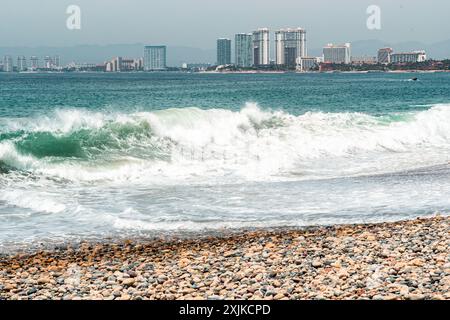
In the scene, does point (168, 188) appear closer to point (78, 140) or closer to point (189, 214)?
point (189, 214)

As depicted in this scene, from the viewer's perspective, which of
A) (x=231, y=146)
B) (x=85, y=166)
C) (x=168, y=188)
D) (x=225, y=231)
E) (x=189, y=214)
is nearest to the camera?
(x=225, y=231)

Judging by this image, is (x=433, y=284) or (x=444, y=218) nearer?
(x=433, y=284)

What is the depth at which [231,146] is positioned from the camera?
23672 millimetres

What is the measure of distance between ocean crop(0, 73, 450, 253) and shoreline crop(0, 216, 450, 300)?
3.82ft

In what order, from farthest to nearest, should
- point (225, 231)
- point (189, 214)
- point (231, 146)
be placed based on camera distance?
point (231, 146) < point (189, 214) < point (225, 231)

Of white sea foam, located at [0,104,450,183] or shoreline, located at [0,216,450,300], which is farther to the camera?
white sea foam, located at [0,104,450,183]

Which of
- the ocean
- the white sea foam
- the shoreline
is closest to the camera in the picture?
the shoreline

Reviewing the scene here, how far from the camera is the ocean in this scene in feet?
39.2

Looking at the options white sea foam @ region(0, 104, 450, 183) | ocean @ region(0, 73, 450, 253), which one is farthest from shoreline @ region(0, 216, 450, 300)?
white sea foam @ region(0, 104, 450, 183)

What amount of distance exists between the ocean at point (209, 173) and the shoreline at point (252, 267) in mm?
1164

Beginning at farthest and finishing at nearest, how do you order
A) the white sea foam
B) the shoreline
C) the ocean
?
the white sea foam, the ocean, the shoreline

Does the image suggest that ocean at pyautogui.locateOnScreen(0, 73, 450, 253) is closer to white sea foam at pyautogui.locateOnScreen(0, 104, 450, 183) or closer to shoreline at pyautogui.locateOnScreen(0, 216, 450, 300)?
white sea foam at pyautogui.locateOnScreen(0, 104, 450, 183)
